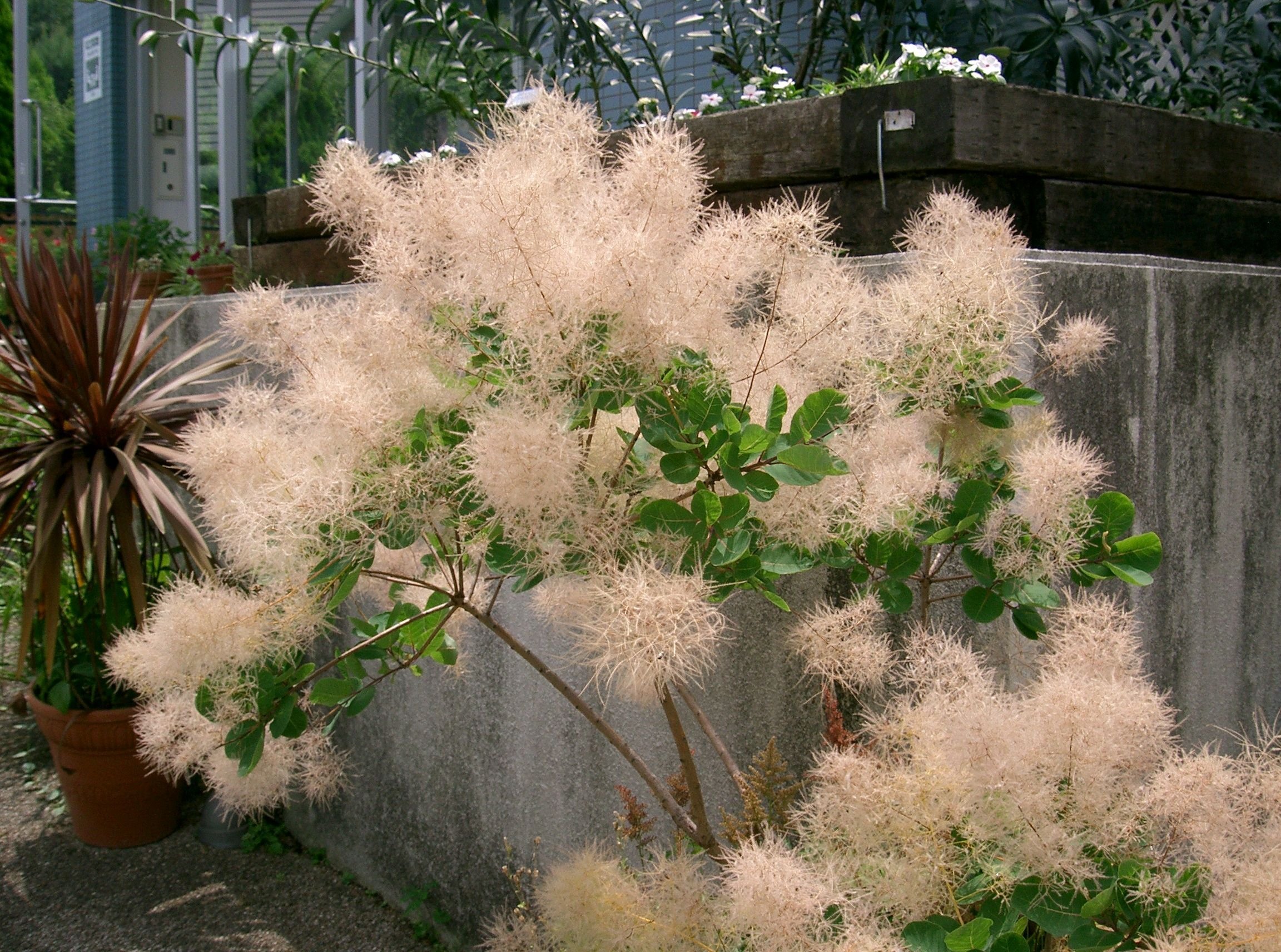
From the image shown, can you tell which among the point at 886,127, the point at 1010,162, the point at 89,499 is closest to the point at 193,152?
the point at 89,499

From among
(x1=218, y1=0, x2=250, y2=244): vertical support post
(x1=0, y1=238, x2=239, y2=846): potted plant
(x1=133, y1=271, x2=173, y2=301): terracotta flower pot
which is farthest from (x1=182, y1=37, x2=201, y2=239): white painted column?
(x1=0, y1=238, x2=239, y2=846): potted plant

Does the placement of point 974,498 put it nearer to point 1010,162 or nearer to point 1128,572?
point 1128,572

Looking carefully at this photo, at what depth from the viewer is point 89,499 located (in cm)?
356

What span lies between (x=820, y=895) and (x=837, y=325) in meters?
0.72

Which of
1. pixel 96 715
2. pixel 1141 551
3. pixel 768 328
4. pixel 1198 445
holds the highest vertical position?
pixel 768 328

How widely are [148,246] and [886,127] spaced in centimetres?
552

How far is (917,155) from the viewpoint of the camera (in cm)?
233

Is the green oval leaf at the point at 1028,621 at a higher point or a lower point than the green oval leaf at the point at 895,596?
lower

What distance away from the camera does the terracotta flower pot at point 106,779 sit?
389cm

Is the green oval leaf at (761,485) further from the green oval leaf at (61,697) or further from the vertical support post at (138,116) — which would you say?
the vertical support post at (138,116)

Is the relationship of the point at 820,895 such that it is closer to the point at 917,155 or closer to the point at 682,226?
the point at 682,226

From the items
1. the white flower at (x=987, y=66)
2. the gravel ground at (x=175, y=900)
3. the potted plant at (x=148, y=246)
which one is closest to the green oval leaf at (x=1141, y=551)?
the white flower at (x=987, y=66)

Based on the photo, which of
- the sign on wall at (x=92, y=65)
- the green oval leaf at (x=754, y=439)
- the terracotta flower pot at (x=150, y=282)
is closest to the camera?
the green oval leaf at (x=754, y=439)

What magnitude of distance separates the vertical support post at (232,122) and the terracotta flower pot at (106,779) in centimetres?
526
